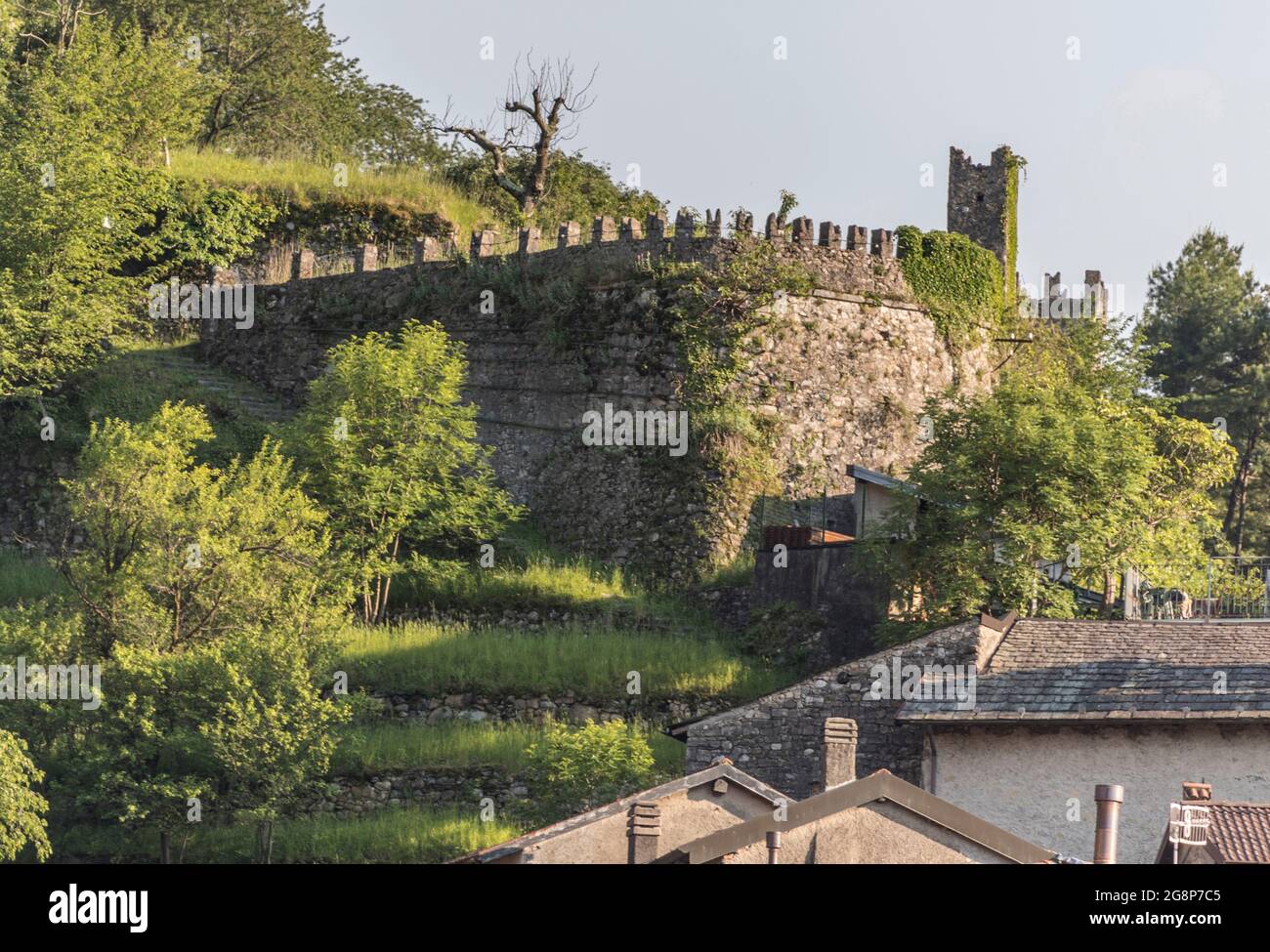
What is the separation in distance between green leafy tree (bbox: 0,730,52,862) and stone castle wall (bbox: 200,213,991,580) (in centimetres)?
1373

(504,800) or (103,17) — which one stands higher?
(103,17)

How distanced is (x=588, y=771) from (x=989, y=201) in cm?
2202

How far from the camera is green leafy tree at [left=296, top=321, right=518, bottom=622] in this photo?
125 ft

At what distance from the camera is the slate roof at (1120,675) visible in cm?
2680

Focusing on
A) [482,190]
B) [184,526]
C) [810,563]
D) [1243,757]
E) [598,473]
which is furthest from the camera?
[482,190]

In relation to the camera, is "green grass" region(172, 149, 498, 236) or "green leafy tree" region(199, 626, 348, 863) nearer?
"green leafy tree" region(199, 626, 348, 863)

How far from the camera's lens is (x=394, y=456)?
3894cm

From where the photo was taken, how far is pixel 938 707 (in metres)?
27.7

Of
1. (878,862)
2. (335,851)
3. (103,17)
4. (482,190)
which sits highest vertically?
(103,17)

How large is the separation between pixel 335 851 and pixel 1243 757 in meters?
11.9

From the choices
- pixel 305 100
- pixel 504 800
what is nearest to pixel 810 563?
pixel 504 800

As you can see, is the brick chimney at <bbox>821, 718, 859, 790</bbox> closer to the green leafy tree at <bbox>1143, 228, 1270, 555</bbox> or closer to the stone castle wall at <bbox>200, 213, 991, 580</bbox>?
the stone castle wall at <bbox>200, 213, 991, 580</bbox>

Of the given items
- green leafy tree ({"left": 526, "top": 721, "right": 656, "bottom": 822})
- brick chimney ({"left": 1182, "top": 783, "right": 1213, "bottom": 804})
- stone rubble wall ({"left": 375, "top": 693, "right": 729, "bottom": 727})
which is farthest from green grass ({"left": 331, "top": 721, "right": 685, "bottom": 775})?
brick chimney ({"left": 1182, "top": 783, "right": 1213, "bottom": 804})

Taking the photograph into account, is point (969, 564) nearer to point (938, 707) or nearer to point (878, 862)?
point (938, 707)
